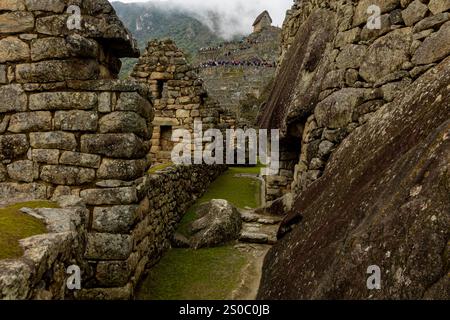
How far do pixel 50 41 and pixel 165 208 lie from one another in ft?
12.5

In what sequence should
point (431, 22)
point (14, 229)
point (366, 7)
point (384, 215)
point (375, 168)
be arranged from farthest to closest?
point (366, 7) < point (431, 22) < point (375, 168) < point (384, 215) < point (14, 229)

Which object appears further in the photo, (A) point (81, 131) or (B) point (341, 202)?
(A) point (81, 131)

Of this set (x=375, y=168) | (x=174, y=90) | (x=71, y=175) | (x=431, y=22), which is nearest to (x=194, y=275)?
(x=71, y=175)

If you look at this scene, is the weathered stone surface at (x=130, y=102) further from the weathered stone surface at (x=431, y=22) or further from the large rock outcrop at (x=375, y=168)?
the weathered stone surface at (x=431, y=22)

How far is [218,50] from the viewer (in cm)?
5600

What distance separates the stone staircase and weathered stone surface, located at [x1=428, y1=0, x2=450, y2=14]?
4.98m

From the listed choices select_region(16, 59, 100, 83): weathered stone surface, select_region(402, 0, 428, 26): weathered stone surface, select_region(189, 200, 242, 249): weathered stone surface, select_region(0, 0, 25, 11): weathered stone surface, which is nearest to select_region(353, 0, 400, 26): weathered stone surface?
select_region(402, 0, 428, 26): weathered stone surface

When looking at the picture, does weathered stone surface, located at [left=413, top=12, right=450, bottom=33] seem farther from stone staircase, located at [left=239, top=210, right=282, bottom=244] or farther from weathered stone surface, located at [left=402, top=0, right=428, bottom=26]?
stone staircase, located at [left=239, top=210, right=282, bottom=244]

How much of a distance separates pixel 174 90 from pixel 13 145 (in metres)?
8.89

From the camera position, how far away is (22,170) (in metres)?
5.07

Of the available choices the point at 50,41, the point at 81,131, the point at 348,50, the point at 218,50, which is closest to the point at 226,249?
the point at 81,131

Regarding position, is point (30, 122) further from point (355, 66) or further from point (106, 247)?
point (355, 66)

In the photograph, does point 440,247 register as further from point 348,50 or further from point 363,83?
point 348,50

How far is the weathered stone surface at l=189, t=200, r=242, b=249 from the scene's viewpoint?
7527 millimetres
